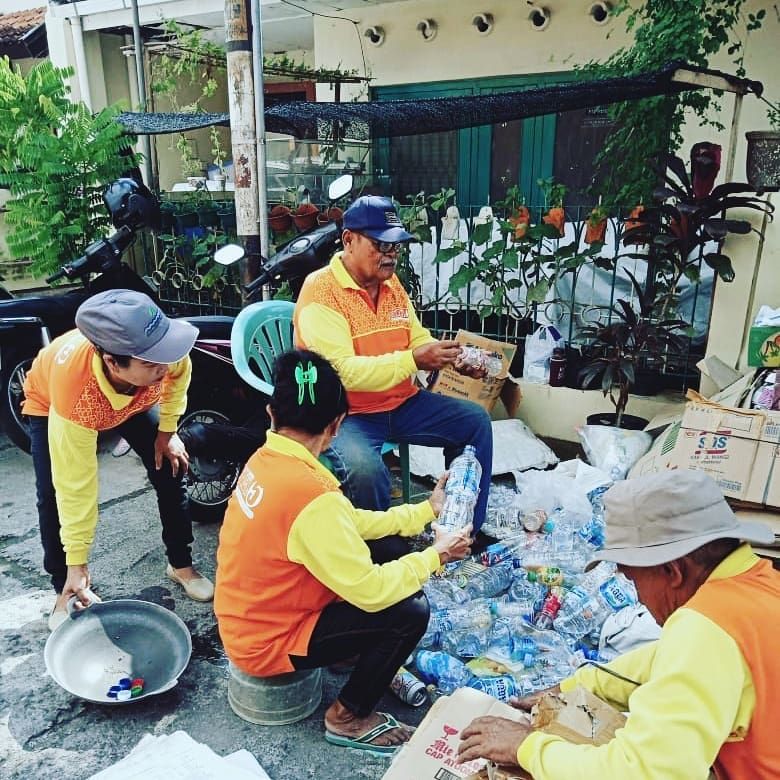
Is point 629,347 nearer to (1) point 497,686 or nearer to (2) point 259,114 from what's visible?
(1) point 497,686

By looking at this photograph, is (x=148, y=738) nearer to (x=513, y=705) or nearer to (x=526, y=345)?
(x=513, y=705)

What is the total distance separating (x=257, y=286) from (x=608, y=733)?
3253mm

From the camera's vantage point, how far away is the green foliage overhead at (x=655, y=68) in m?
4.48

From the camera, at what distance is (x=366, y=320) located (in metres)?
3.23

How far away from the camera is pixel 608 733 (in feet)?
5.15

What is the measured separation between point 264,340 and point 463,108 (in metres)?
1.80

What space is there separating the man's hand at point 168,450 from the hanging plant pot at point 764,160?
11.3ft

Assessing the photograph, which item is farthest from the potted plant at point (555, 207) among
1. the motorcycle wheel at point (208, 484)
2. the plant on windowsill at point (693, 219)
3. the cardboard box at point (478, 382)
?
the motorcycle wheel at point (208, 484)

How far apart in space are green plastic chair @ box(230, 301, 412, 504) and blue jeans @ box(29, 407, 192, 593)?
1.82ft

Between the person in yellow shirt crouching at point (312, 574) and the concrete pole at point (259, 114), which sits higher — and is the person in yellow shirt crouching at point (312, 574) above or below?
below

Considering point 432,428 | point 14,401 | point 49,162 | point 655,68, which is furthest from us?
point 49,162

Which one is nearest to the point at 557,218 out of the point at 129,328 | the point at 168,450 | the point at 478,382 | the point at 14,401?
the point at 478,382

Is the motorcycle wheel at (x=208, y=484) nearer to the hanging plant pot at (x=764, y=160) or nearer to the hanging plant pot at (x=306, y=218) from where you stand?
the hanging plant pot at (x=306, y=218)

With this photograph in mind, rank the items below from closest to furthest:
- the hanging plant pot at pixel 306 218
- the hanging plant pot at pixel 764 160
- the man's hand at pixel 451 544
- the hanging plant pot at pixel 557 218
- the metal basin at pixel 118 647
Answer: the man's hand at pixel 451 544 < the metal basin at pixel 118 647 < the hanging plant pot at pixel 764 160 < the hanging plant pot at pixel 557 218 < the hanging plant pot at pixel 306 218
